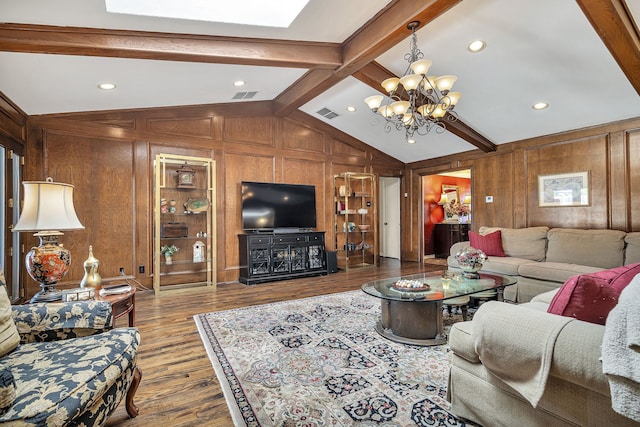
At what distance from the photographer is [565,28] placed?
3.00 m

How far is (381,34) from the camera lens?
297cm

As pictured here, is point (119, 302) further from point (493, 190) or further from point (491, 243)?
point (493, 190)

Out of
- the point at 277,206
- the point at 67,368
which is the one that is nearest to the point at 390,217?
Answer: the point at 277,206

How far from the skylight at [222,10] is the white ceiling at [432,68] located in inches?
3.1

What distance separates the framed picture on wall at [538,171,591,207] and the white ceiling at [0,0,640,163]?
29.2 inches

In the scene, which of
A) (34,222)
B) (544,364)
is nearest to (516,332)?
(544,364)

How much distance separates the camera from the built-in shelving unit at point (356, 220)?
6625 mm

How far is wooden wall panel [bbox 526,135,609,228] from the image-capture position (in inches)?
179

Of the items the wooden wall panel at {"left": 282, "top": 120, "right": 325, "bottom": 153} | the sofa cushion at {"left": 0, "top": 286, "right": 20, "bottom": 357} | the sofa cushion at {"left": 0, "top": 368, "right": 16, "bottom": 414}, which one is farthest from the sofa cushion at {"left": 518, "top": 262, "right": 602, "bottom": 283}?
the sofa cushion at {"left": 0, "top": 286, "right": 20, "bottom": 357}

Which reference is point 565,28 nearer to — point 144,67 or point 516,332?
point 516,332

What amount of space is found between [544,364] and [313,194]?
5.12 m

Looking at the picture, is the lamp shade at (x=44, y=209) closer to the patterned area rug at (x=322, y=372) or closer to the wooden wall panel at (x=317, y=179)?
the patterned area rug at (x=322, y=372)

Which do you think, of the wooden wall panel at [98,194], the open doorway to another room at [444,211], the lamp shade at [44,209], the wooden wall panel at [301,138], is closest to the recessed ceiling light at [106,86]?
the wooden wall panel at [98,194]

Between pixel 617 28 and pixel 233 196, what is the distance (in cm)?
504
